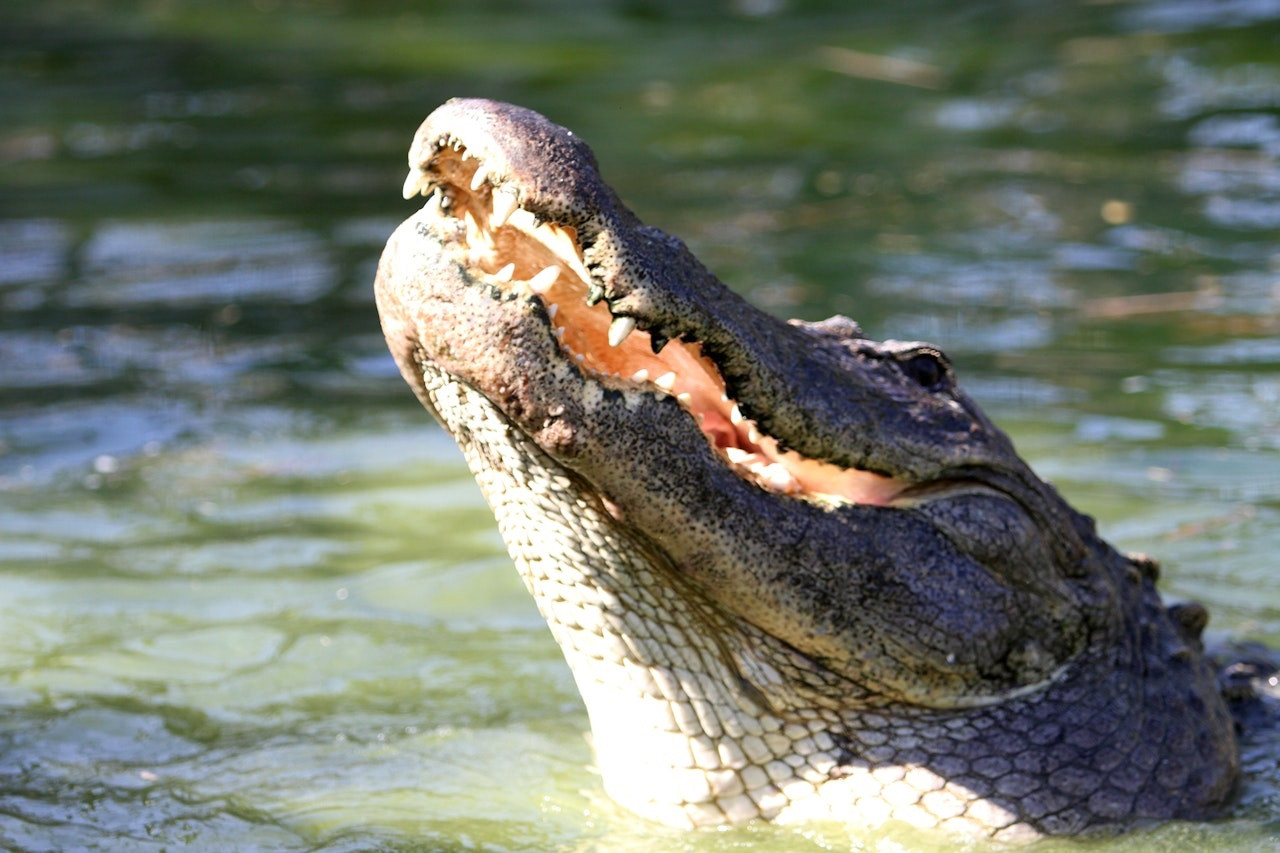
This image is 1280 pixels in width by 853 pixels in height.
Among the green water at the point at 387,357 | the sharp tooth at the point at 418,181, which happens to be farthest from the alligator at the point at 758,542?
the green water at the point at 387,357

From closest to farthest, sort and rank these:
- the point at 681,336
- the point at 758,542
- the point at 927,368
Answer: the point at 681,336 → the point at 758,542 → the point at 927,368

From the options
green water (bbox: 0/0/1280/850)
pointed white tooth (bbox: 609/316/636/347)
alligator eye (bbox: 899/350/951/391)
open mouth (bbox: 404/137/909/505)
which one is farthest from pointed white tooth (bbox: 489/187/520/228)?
green water (bbox: 0/0/1280/850)

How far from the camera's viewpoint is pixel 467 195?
2900 millimetres

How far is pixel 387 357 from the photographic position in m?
7.45

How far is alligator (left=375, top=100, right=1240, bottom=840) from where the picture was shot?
9.14ft

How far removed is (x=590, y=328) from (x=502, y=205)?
1.26 feet

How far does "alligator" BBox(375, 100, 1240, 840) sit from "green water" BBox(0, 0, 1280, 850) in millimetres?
173

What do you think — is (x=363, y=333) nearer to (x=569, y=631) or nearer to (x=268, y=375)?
(x=268, y=375)

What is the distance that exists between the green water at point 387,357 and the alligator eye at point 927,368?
971mm

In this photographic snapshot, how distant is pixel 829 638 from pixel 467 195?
1.11 meters

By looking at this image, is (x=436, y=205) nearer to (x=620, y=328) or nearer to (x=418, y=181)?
(x=418, y=181)

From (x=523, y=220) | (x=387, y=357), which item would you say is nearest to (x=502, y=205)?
(x=523, y=220)

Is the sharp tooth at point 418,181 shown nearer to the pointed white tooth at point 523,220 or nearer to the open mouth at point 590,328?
the open mouth at point 590,328

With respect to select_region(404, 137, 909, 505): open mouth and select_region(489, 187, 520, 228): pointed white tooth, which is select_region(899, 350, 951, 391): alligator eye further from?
select_region(489, 187, 520, 228): pointed white tooth
